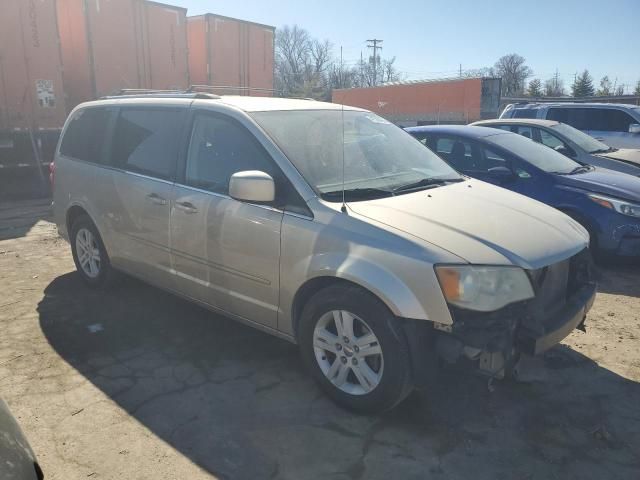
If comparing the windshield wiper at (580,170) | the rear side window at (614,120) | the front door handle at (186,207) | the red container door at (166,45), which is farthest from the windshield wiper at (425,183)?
the red container door at (166,45)

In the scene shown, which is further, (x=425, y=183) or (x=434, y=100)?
(x=434, y=100)

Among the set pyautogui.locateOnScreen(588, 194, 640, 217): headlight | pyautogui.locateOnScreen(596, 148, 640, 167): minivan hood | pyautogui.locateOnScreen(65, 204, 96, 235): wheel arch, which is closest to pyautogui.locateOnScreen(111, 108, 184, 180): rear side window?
pyautogui.locateOnScreen(65, 204, 96, 235): wheel arch

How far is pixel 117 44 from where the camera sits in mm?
12867

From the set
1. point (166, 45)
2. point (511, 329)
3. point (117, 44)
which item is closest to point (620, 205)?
point (511, 329)

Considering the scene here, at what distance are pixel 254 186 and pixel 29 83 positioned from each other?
10.5 m

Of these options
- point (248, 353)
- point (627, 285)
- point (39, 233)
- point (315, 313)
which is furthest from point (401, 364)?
point (39, 233)

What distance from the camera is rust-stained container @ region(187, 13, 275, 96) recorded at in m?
14.9

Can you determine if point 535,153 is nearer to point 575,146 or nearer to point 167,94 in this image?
point 575,146

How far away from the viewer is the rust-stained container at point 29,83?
11.0m

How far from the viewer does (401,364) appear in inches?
112

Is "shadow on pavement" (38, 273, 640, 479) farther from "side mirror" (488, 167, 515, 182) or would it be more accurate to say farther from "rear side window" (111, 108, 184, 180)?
"side mirror" (488, 167, 515, 182)

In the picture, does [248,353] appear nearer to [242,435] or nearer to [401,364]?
[242,435]

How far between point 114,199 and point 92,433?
221cm

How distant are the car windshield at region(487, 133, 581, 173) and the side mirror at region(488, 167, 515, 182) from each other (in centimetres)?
30
